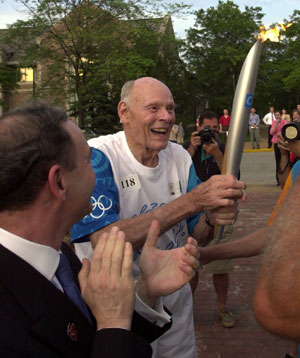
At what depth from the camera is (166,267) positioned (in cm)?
171

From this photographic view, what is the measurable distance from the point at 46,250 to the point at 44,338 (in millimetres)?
296

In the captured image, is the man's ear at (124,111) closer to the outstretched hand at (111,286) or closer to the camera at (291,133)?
the camera at (291,133)

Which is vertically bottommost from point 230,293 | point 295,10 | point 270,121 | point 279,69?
point 230,293

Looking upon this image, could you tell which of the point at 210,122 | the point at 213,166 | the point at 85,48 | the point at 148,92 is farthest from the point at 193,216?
the point at 85,48

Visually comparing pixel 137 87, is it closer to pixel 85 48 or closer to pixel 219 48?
pixel 85 48

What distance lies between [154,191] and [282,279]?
1.59 m

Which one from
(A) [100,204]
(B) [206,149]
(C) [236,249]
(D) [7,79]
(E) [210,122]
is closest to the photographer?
(A) [100,204]

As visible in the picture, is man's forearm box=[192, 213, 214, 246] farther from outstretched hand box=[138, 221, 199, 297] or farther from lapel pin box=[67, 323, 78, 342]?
lapel pin box=[67, 323, 78, 342]

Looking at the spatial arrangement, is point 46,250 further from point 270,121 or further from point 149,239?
point 270,121

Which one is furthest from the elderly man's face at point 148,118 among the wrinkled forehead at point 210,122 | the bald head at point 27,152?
the wrinkled forehead at point 210,122

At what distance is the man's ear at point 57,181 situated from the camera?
1.39m

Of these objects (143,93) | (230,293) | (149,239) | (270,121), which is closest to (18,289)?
(149,239)

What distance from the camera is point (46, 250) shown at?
1.43 m

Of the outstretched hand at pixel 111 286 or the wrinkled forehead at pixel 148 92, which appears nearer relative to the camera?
the outstretched hand at pixel 111 286
